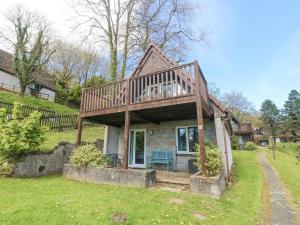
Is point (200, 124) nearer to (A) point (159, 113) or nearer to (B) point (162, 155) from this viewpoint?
(A) point (159, 113)

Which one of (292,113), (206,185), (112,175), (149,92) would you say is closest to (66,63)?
(149,92)

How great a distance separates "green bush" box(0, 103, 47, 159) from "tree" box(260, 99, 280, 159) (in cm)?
5391

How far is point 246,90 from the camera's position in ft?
156

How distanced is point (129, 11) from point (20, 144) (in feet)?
55.9

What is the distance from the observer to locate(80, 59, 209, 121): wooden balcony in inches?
310

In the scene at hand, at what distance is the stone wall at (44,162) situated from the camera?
844 cm

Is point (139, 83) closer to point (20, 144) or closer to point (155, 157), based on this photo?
point (155, 157)

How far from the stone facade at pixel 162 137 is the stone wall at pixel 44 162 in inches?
115

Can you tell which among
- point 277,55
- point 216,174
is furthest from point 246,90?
point 216,174

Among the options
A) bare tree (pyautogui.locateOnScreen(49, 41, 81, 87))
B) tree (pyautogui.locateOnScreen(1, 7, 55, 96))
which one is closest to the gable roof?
bare tree (pyautogui.locateOnScreen(49, 41, 81, 87))

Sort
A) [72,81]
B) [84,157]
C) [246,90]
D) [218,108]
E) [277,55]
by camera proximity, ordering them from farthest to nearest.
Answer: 1. [246,90]
2. [72,81]
3. [277,55]
4. [218,108]
5. [84,157]

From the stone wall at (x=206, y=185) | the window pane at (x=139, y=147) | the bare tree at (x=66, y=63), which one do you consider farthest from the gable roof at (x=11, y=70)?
the stone wall at (x=206, y=185)

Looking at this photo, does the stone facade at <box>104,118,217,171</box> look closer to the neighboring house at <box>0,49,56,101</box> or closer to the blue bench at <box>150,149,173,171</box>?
the blue bench at <box>150,149,173,171</box>

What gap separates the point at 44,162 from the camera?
30.2 ft
